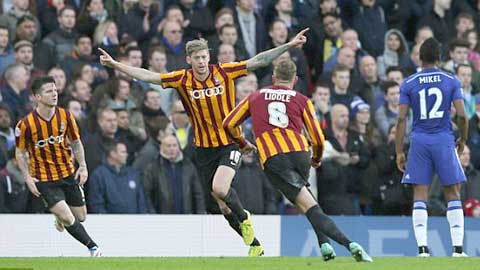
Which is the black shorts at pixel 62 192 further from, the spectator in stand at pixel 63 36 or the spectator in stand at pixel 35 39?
the spectator in stand at pixel 63 36

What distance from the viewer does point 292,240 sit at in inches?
747

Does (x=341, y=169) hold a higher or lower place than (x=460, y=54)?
lower

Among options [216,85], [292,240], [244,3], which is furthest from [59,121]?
[244,3]

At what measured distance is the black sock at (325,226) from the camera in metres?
13.0

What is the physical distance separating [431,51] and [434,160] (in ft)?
4.08

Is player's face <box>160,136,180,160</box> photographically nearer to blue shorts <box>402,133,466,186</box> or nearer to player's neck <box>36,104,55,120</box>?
player's neck <box>36,104,55,120</box>

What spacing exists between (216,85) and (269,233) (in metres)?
3.81

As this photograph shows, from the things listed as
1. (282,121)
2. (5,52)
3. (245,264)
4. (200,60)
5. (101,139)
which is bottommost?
(245,264)

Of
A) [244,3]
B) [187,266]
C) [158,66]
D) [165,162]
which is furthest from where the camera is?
[244,3]

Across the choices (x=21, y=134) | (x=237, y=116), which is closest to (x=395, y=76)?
(x=21, y=134)

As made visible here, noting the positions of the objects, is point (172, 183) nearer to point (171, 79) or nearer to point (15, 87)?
point (15, 87)

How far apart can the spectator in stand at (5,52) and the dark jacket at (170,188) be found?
2607 mm

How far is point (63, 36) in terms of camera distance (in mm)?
19969

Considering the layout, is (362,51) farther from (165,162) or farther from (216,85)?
(216,85)
